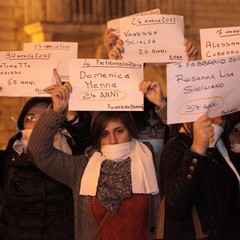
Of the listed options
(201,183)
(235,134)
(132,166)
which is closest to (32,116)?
(132,166)

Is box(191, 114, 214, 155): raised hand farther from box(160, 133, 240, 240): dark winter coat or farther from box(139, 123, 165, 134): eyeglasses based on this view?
box(139, 123, 165, 134): eyeglasses

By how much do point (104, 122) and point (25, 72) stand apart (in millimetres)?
596

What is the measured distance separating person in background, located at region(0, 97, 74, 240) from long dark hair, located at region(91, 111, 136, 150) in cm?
40

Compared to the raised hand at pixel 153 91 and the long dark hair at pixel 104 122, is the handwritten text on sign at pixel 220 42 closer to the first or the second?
the raised hand at pixel 153 91

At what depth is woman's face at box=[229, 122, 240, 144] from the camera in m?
4.13

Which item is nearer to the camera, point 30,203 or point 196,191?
point 196,191

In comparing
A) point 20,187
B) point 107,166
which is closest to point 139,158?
point 107,166

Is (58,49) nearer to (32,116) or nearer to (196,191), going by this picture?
(32,116)

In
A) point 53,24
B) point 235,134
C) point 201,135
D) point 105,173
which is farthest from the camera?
point 53,24

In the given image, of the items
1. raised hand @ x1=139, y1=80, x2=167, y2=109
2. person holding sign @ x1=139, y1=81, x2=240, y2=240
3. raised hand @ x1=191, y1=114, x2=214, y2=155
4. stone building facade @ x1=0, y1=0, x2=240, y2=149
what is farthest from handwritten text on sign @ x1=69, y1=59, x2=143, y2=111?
stone building facade @ x1=0, y1=0, x2=240, y2=149

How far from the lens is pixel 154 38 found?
14.1 ft

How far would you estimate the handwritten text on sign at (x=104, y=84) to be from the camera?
156 inches

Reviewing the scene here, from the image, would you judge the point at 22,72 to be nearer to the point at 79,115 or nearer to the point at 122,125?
the point at 79,115

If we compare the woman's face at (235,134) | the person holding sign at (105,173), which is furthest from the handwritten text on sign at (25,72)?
the woman's face at (235,134)
